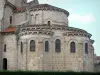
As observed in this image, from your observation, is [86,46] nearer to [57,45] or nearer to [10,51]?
[57,45]

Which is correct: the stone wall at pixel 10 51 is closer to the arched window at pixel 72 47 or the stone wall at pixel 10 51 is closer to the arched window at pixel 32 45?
the arched window at pixel 32 45

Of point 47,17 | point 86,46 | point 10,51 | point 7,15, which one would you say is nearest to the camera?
point 86,46

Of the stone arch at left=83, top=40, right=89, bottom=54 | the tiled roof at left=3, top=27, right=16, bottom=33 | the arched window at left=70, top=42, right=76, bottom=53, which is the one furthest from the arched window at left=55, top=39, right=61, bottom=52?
the tiled roof at left=3, top=27, right=16, bottom=33

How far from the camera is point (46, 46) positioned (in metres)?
36.6

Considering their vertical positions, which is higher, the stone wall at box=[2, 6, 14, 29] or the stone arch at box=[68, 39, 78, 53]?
the stone wall at box=[2, 6, 14, 29]

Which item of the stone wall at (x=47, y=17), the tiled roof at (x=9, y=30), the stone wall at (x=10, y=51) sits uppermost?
the stone wall at (x=47, y=17)

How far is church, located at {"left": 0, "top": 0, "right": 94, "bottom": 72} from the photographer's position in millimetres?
36031

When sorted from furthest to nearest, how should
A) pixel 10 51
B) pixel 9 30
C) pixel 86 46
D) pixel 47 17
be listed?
pixel 9 30 → pixel 47 17 → pixel 10 51 → pixel 86 46

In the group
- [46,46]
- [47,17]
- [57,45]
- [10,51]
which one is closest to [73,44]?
[57,45]

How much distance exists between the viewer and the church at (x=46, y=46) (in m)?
36.0

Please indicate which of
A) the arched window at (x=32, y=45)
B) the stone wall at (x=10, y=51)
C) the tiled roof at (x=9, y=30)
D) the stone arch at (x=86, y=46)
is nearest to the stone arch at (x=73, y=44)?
the stone arch at (x=86, y=46)

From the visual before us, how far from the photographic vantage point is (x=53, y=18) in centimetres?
4116

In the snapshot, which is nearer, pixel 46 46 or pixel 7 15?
pixel 46 46

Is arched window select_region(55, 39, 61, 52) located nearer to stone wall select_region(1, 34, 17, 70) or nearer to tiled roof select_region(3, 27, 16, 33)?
stone wall select_region(1, 34, 17, 70)
